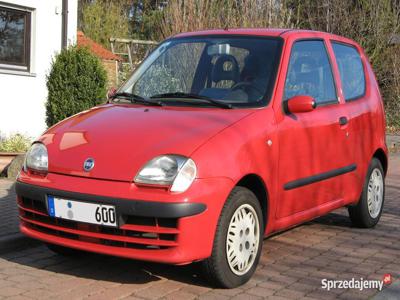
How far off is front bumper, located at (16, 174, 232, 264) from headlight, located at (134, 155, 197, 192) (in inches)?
2.2

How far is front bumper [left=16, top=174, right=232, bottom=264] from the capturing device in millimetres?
3828

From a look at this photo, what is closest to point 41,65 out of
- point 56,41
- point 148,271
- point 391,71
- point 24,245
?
point 56,41

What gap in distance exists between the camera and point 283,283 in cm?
452

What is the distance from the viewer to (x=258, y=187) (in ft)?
14.9

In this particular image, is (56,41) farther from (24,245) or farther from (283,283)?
(283,283)

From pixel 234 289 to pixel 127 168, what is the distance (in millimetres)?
1164

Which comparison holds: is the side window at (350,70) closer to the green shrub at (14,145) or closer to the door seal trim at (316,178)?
the door seal trim at (316,178)

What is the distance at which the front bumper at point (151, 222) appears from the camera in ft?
12.6

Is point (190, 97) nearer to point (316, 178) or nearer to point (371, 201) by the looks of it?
point (316, 178)

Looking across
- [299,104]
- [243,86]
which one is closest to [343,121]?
[299,104]

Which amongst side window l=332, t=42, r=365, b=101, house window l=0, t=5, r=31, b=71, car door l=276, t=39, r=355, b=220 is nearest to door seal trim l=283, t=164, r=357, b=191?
car door l=276, t=39, r=355, b=220

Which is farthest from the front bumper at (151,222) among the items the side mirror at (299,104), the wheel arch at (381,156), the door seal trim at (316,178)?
the wheel arch at (381,156)

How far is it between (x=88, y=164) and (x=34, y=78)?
862 cm

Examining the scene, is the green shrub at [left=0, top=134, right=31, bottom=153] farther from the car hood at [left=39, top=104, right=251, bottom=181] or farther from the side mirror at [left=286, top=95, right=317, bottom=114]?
the side mirror at [left=286, top=95, right=317, bottom=114]
